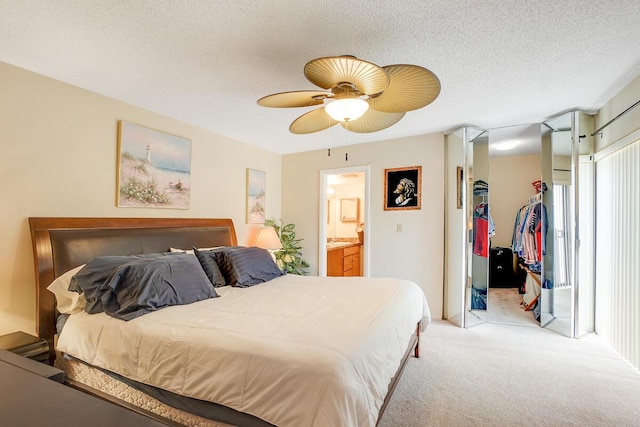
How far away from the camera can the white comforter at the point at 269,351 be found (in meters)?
1.17

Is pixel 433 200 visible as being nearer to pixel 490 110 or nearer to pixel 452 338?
pixel 490 110

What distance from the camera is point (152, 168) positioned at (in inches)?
121

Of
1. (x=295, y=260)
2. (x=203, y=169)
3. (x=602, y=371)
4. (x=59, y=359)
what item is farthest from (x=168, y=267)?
(x=602, y=371)

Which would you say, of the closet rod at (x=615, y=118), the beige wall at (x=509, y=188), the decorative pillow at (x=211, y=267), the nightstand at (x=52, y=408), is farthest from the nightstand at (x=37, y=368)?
the beige wall at (x=509, y=188)

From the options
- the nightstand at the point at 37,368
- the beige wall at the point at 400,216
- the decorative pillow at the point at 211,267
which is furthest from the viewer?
the beige wall at the point at 400,216

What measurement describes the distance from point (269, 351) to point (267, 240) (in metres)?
2.81

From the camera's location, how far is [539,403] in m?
2.05

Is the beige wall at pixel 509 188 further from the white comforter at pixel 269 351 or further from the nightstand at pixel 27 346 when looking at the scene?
the nightstand at pixel 27 346

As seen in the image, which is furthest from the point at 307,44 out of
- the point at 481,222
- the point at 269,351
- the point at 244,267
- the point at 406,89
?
the point at 481,222

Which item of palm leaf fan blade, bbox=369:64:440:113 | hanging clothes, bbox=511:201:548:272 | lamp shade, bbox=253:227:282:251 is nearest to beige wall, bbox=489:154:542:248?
hanging clothes, bbox=511:201:548:272

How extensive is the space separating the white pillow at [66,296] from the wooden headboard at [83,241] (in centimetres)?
15

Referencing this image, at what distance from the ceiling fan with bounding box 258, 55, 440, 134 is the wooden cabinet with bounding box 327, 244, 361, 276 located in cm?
322

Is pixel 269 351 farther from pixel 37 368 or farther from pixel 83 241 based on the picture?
pixel 83 241

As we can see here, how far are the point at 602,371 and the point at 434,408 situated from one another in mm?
1655
